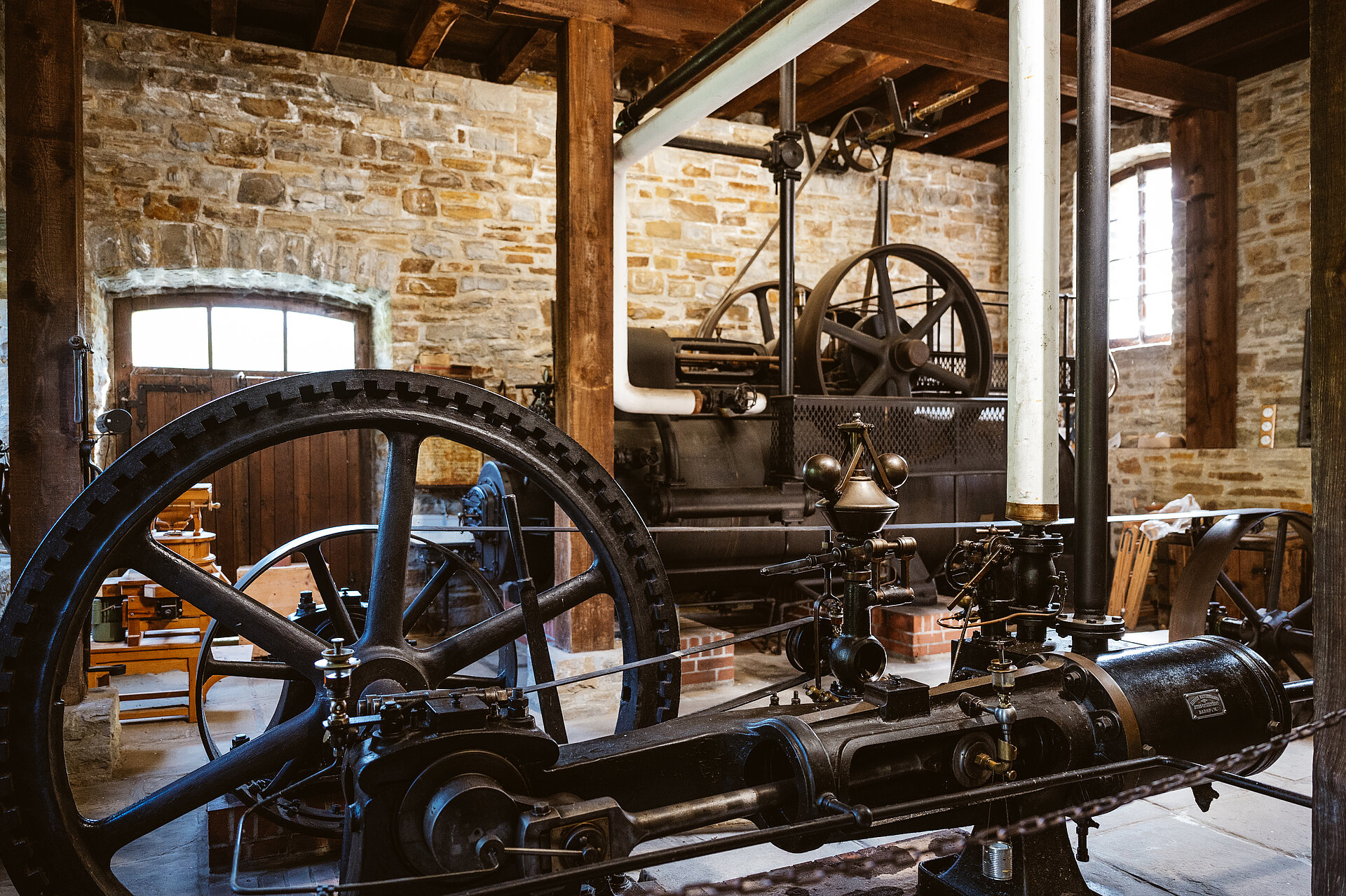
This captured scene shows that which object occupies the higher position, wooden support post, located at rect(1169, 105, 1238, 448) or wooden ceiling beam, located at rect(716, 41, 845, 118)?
wooden ceiling beam, located at rect(716, 41, 845, 118)

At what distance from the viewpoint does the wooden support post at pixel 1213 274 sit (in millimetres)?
7051

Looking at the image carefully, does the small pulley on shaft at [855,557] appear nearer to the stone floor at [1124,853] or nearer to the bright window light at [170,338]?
the stone floor at [1124,853]

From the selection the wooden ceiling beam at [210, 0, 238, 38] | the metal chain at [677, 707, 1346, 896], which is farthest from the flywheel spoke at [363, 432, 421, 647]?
the wooden ceiling beam at [210, 0, 238, 38]

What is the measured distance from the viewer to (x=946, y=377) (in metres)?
5.95

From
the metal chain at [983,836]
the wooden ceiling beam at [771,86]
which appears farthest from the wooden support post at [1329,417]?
the wooden ceiling beam at [771,86]

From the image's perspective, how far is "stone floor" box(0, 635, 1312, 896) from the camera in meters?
2.48

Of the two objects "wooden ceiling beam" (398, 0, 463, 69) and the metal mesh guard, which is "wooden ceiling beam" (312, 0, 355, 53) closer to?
"wooden ceiling beam" (398, 0, 463, 69)

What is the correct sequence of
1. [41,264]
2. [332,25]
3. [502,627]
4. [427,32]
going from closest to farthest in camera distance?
[502,627] → [41,264] → [332,25] → [427,32]

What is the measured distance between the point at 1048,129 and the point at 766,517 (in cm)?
304

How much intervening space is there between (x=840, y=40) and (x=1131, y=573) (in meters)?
3.94

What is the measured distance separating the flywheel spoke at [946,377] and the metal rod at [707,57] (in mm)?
2348

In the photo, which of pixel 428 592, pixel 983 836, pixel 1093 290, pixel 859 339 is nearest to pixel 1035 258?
pixel 1093 290

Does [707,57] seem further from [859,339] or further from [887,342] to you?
[887,342]

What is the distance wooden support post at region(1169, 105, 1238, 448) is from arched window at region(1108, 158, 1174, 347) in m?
0.70
